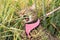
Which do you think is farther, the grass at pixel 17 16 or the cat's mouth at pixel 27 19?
the cat's mouth at pixel 27 19

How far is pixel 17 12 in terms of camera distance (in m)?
2.53

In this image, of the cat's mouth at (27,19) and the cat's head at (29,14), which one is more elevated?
the cat's head at (29,14)

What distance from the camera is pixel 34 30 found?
243cm

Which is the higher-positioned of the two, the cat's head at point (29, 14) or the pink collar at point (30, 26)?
the cat's head at point (29, 14)

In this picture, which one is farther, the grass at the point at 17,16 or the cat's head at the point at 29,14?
the cat's head at the point at 29,14

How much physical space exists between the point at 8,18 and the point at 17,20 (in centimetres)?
9

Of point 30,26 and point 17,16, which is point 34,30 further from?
point 17,16

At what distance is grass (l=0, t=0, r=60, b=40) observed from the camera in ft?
7.80

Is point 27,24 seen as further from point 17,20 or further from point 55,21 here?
point 55,21

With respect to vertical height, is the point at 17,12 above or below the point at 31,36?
above

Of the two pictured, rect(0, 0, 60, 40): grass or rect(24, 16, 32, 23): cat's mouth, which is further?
rect(24, 16, 32, 23): cat's mouth

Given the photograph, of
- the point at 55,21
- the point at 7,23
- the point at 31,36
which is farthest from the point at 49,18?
the point at 7,23

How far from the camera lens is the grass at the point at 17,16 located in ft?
7.80

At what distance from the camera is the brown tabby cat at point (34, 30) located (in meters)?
2.39
